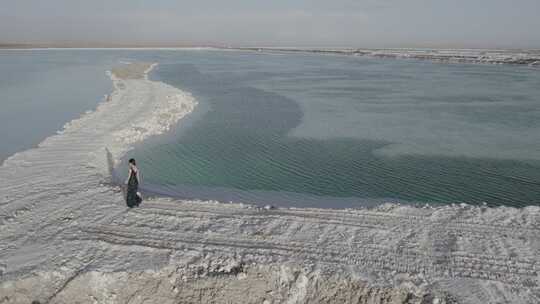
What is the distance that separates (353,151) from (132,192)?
10269mm

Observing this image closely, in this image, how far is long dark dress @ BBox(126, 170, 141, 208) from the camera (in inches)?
424

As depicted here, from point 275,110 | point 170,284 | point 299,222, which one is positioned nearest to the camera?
point 170,284

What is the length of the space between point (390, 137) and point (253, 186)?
30.9 ft

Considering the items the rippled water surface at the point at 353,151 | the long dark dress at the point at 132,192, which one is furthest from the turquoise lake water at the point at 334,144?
the long dark dress at the point at 132,192

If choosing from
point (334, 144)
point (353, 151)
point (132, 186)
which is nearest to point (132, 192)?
point (132, 186)

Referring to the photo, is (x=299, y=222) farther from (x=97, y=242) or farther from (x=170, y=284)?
(x=97, y=242)

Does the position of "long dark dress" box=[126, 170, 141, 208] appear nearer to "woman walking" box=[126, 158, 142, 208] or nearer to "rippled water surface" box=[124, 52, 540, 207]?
"woman walking" box=[126, 158, 142, 208]

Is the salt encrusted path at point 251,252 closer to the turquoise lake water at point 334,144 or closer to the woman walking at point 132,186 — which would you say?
the woman walking at point 132,186

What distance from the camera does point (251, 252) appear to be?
8.60m

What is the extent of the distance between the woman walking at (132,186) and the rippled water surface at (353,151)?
2.25 m

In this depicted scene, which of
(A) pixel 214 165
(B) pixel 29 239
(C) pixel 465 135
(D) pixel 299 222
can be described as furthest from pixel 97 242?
(C) pixel 465 135

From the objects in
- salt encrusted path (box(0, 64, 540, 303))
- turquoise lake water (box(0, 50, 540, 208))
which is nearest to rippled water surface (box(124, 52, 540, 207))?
turquoise lake water (box(0, 50, 540, 208))

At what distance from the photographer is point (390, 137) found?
2005 cm

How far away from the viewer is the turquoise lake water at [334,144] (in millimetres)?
13383
